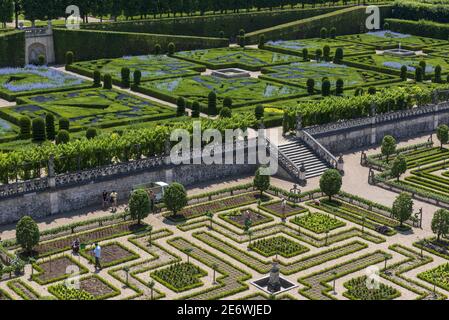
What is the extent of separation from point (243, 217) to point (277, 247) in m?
4.96

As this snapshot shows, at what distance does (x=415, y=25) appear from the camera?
11094cm

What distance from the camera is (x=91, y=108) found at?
214 ft

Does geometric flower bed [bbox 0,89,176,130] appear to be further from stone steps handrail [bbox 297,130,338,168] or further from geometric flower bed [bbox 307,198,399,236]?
geometric flower bed [bbox 307,198,399,236]

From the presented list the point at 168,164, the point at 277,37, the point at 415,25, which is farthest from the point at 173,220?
the point at 415,25

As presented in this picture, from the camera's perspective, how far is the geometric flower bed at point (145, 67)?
79.2 m

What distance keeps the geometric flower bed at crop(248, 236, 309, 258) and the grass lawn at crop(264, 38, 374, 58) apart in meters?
52.8

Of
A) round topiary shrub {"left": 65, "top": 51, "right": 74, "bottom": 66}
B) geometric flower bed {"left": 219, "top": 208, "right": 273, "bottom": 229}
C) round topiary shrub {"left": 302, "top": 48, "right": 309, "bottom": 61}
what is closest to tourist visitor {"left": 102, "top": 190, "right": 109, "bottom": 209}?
geometric flower bed {"left": 219, "top": 208, "right": 273, "bottom": 229}

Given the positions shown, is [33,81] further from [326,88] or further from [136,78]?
[326,88]

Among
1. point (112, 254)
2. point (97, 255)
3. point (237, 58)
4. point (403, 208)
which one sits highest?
point (237, 58)

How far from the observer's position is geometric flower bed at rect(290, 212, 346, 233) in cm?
4425

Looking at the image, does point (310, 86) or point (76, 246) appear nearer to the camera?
point (76, 246)

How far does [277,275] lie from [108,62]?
53371mm

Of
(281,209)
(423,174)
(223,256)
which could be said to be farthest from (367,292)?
(423,174)
